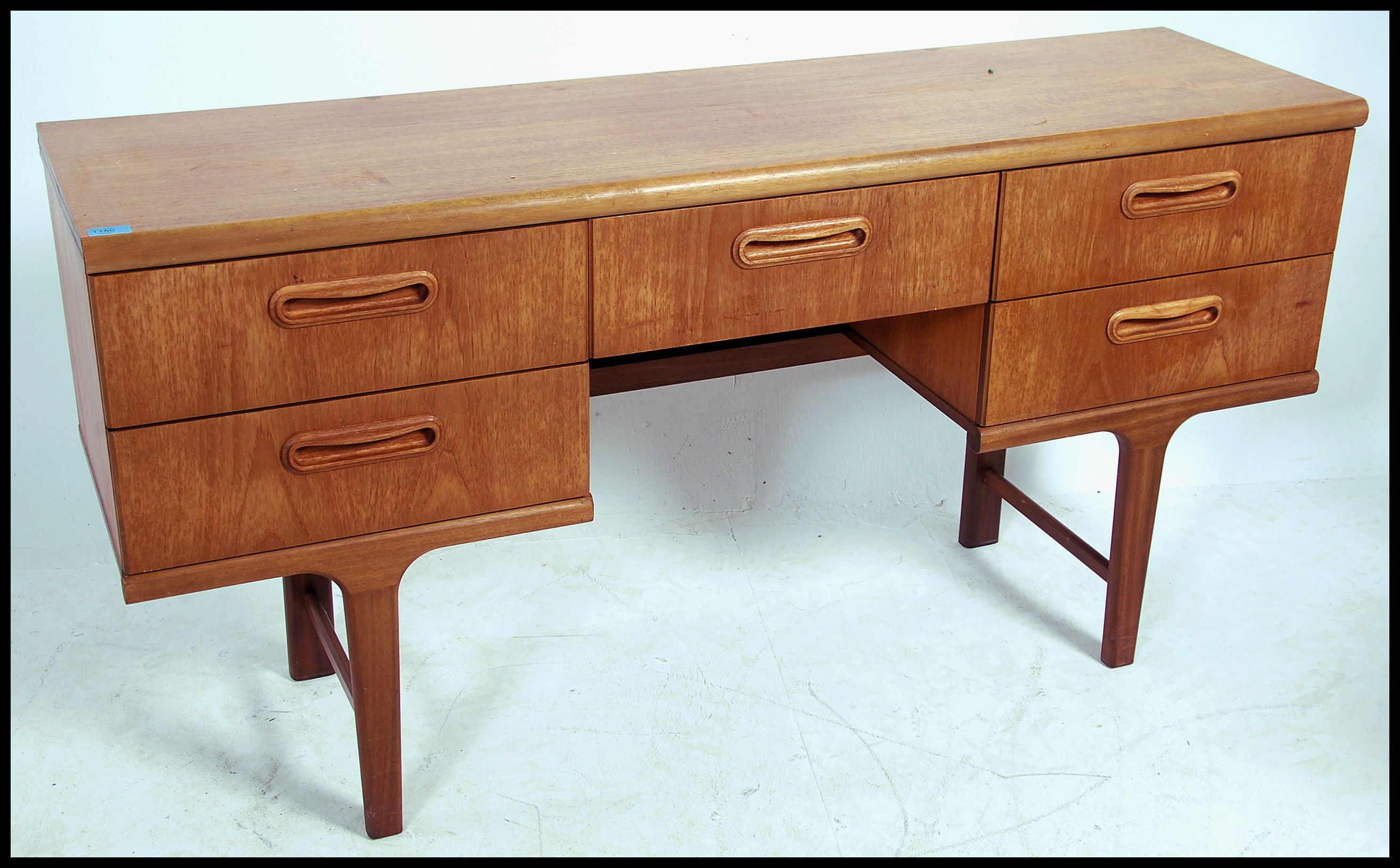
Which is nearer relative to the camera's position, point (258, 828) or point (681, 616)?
point (258, 828)

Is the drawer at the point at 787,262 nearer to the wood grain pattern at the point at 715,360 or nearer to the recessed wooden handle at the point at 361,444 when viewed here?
the recessed wooden handle at the point at 361,444

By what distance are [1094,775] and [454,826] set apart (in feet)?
3.12

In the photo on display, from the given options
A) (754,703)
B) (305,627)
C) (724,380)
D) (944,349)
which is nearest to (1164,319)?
(944,349)

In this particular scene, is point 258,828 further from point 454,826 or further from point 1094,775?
point 1094,775

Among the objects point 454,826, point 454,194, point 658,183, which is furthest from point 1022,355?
point 454,826

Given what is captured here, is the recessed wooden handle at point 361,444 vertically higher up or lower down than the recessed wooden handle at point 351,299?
lower down

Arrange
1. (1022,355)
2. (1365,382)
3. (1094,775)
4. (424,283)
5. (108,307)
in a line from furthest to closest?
1. (1365,382)
2. (1094,775)
3. (1022,355)
4. (424,283)
5. (108,307)

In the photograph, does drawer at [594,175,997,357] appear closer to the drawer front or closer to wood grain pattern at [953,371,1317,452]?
the drawer front

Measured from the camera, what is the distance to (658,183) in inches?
71.6

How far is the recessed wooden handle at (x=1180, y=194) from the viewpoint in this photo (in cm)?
206

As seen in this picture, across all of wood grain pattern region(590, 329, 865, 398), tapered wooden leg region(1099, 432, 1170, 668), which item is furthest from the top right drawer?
wood grain pattern region(590, 329, 865, 398)

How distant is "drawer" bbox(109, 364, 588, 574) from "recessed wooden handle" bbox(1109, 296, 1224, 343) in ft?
2.57

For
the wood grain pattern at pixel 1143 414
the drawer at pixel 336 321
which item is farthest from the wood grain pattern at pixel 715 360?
the drawer at pixel 336 321

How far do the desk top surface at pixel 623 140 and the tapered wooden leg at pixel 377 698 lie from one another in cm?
51
